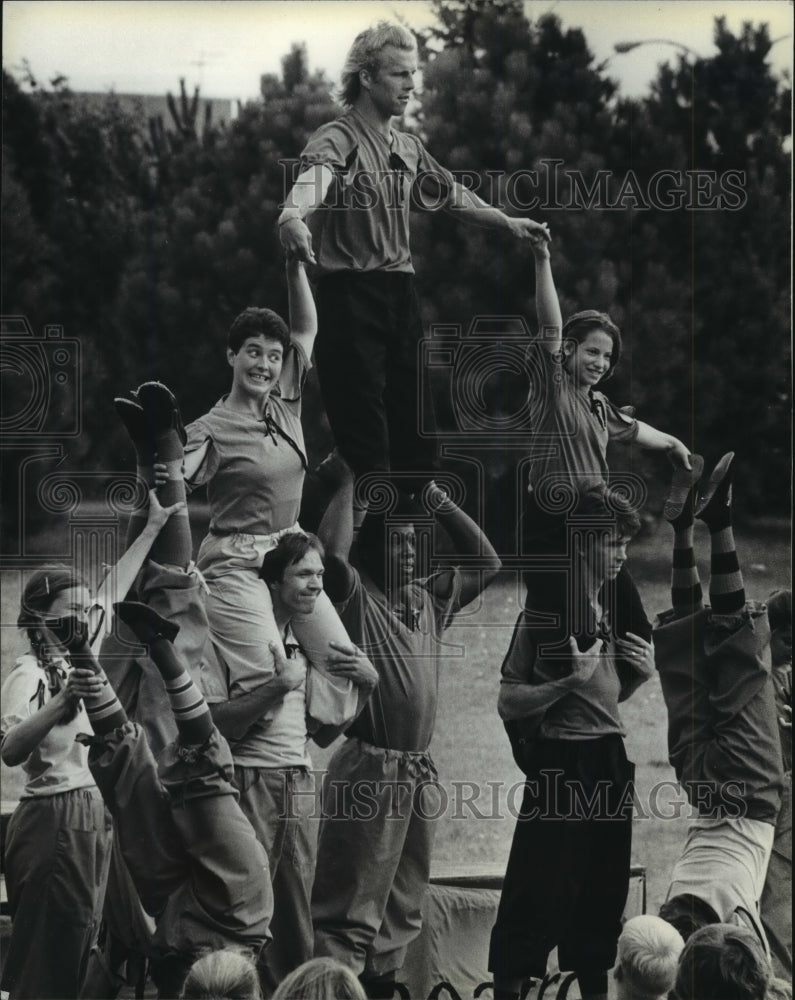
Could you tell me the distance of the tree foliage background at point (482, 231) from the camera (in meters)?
5.62

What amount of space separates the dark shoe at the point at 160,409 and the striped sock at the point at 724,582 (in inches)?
71.2

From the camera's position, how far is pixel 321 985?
14.0 feet

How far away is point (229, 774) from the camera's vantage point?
17.9 ft

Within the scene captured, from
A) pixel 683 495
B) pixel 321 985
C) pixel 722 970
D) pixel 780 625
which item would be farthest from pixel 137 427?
pixel 722 970

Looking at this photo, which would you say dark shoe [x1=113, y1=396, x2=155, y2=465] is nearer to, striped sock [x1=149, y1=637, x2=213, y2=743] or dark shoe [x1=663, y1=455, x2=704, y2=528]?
striped sock [x1=149, y1=637, x2=213, y2=743]

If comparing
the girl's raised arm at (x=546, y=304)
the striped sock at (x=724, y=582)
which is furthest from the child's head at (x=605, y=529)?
the girl's raised arm at (x=546, y=304)

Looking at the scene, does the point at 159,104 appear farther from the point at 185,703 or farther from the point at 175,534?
the point at 185,703

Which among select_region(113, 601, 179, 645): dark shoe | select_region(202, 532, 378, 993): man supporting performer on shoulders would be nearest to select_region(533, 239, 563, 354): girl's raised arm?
select_region(202, 532, 378, 993): man supporting performer on shoulders

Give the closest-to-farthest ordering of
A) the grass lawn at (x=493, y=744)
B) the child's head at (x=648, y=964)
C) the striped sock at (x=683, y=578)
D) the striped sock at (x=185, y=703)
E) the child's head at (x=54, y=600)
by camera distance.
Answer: the child's head at (x=648, y=964) < the striped sock at (x=185, y=703) < the child's head at (x=54, y=600) < the grass lawn at (x=493, y=744) < the striped sock at (x=683, y=578)

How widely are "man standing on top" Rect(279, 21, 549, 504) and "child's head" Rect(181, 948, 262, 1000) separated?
5.66 ft

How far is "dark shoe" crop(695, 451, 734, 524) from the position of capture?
5762 mm

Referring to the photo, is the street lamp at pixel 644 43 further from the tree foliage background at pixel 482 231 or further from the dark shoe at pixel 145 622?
the dark shoe at pixel 145 622

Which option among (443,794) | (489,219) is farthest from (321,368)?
(443,794)

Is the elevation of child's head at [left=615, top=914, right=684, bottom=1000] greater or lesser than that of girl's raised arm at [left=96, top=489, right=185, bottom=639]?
lesser
